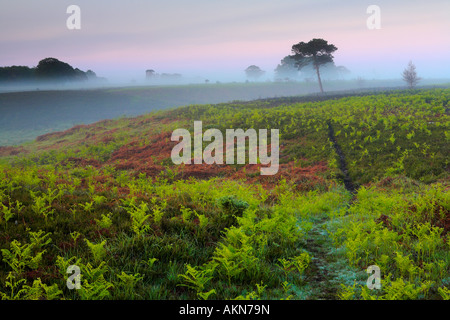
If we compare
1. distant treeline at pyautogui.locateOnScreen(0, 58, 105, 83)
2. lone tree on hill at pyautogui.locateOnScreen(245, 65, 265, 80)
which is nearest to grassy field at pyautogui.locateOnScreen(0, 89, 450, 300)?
distant treeline at pyautogui.locateOnScreen(0, 58, 105, 83)

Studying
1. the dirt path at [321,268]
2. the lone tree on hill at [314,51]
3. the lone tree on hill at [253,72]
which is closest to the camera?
the dirt path at [321,268]

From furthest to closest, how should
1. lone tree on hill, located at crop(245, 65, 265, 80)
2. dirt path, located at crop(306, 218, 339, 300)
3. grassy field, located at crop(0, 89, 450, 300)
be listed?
1. lone tree on hill, located at crop(245, 65, 265, 80)
2. dirt path, located at crop(306, 218, 339, 300)
3. grassy field, located at crop(0, 89, 450, 300)

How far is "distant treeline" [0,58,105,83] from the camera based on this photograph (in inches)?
3469

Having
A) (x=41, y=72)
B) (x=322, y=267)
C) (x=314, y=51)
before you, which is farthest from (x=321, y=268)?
(x=41, y=72)

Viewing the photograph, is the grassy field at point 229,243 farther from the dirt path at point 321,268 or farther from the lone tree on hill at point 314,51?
the lone tree on hill at point 314,51

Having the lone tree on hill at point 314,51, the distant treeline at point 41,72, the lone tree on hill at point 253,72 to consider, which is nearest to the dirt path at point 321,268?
the lone tree on hill at point 314,51

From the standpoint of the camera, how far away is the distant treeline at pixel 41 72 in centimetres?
8812

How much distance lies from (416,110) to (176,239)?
28212mm

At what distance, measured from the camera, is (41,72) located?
290ft

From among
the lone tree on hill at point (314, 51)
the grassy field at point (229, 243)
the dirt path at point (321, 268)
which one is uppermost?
the lone tree on hill at point (314, 51)

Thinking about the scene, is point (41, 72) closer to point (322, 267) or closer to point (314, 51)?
point (314, 51)

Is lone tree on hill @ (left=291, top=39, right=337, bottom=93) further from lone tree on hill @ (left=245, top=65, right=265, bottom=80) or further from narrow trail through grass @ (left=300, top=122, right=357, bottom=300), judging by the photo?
lone tree on hill @ (left=245, top=65, right=265, bottom=80)
